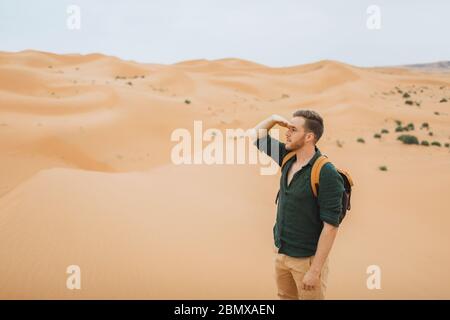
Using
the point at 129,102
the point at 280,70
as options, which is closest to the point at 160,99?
the point at 129,102

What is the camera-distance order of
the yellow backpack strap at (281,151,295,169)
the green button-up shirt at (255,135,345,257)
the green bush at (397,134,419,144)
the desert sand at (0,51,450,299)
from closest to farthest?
the green button-up shirt at (255,135,345,257), the yellow backpack strap at (281,151,295,169), the desert sand at (0,51,450,299), the green bush at (397,134,419,144)

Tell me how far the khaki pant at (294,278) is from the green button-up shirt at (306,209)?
52 mm

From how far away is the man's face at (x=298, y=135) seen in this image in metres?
2.85

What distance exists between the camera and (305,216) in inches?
112

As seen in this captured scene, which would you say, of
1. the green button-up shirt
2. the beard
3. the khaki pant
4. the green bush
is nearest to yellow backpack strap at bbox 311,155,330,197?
the green button-up shirt

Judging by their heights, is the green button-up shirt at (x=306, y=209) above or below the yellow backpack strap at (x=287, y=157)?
below

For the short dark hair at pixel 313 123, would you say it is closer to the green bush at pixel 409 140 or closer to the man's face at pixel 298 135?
the man's face at pixel 298 135

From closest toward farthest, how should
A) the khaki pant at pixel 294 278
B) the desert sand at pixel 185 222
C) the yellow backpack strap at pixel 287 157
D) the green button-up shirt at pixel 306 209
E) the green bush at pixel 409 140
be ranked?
1. the green button-up shirt at pixel 306 209
2. the khaki pant at pixel 294 278
3. the yellow backpack strap at pixel 287 157
4. the desert sand at pixel 185 222
5. the green bush at pixel 409 140

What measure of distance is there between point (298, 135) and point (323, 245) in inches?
30.6

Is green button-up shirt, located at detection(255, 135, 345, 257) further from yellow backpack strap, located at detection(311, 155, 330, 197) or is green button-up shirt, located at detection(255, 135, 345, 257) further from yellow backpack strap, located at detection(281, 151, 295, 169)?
yellow backpack strap, located at detection(281, 151, 295, 169)

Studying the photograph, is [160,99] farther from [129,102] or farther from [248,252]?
[248,252]

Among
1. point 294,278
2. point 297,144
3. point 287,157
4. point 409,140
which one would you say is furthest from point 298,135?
point 409,140

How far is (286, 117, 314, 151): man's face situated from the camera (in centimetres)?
285

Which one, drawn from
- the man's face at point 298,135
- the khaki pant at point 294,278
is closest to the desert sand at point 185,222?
the khaki pant at point 294,278
